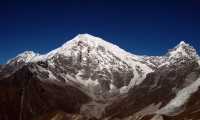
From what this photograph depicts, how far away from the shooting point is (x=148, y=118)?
646 feet

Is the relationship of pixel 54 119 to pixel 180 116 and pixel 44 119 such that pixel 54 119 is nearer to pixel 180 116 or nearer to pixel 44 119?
pixel 44 119

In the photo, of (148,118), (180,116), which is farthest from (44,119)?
(180,116)

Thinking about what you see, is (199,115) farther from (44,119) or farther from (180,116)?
(44,119)

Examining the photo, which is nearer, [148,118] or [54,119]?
[54,119]

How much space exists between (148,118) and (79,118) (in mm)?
32826

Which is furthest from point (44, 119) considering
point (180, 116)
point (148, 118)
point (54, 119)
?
point (180, 116)

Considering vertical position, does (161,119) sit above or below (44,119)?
below

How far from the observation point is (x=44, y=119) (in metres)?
186

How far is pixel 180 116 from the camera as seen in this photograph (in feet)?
654

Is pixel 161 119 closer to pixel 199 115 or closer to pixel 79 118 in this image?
pixel 199 115

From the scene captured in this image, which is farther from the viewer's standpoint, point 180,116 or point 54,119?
point 180,116

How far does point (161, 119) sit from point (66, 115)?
41.4 meters

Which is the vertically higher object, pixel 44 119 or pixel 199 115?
pixel 44 119

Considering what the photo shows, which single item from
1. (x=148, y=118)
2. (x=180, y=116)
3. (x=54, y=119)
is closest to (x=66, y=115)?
(x=54, y=119)
